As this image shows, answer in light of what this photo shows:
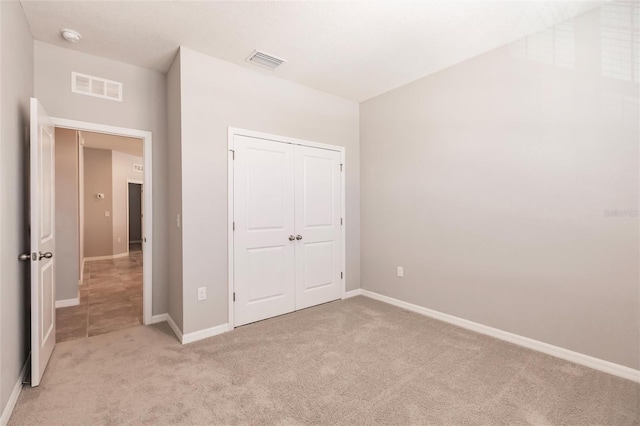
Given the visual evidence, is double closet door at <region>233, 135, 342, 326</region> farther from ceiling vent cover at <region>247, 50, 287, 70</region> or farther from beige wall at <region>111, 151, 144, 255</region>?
beige wall at <region>111, 151, 144, 255</region>

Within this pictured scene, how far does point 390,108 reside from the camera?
388 cm

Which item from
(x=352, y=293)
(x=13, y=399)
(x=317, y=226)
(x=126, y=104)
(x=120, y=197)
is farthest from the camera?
(x=120, y=197)

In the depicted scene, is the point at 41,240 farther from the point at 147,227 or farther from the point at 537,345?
the point at 537,345

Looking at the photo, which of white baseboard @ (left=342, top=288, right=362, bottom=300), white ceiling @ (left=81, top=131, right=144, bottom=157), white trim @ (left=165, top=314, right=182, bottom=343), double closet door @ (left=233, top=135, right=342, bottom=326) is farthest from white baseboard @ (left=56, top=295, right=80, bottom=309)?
white baseboard @ (left=342, top=288, right=362, bottom=300)

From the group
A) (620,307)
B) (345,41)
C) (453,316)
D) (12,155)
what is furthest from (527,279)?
(12,155)

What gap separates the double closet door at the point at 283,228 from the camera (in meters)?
3.24

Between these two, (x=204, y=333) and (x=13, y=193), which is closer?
(x=13, y=193)

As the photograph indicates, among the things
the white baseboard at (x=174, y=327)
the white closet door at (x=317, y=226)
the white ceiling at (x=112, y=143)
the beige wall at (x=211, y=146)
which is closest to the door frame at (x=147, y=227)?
the white baseboard at (x=174, y=327)

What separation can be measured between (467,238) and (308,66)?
2504mm

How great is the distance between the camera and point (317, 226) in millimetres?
3883

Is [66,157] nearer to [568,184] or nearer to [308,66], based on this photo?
[308,66]

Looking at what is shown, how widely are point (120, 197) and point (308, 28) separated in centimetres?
742

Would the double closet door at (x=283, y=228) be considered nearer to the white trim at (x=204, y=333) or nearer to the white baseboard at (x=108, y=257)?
the white trim at (x=204, y=333)

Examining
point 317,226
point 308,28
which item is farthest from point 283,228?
point 308,28
